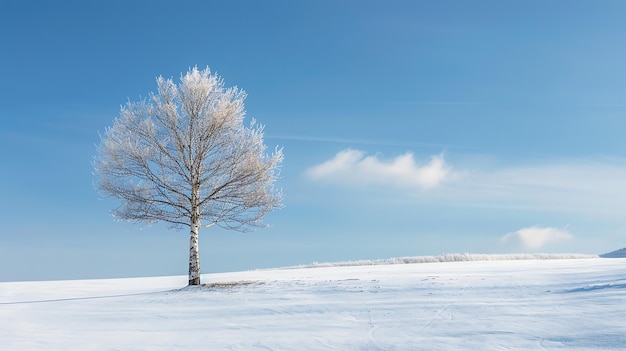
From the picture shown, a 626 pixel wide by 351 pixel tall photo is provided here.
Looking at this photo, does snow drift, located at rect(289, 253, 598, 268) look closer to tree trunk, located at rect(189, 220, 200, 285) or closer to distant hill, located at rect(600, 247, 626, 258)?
distant hill, located at rect(600, 247, 626, 258)

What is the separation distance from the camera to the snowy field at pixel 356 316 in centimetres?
1001

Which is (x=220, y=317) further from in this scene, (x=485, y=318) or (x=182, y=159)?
(x=182, y=159)

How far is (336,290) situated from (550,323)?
6.67 m

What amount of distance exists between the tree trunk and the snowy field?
2.94 m

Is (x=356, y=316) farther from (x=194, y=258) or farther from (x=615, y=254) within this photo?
(x=615, y=254)

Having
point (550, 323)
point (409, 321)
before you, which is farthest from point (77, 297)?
point (550, 323)

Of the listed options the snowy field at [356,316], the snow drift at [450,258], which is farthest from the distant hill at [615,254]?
the snowy field at [356,316]

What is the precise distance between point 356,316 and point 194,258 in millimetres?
10391

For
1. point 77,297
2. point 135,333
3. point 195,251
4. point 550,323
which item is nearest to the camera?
point 550,323

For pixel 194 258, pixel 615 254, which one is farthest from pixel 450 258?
pixel 194 258

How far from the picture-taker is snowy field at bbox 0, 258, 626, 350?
32.8 feet

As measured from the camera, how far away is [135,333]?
11969mm

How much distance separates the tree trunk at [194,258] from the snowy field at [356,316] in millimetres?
2942

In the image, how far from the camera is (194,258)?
2111 cm
